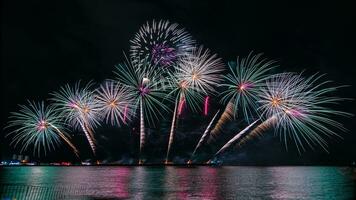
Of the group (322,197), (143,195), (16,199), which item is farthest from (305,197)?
(16,199)

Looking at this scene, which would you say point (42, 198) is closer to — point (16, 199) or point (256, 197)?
point (16, 199)

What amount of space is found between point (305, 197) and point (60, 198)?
31.6 meters

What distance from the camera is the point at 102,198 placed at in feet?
185

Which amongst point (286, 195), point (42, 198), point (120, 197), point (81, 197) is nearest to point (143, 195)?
point (120, 197)

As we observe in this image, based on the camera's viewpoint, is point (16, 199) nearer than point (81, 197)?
Yes

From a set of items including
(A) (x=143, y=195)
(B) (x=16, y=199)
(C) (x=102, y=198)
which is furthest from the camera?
(A) (x=143, y=195)

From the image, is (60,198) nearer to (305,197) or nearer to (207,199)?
(207,199)

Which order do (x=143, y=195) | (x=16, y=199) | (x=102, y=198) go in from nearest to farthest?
(x=16, y=199) → (x=102, y=198) → (x=143, y=195)

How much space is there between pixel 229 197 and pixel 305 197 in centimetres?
1052

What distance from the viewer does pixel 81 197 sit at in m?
57.0

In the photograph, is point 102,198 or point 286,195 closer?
point 102,198

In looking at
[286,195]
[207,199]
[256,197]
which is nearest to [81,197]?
[207,199]

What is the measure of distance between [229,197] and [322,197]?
13.1 m

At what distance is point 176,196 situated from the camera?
59.0 metres
